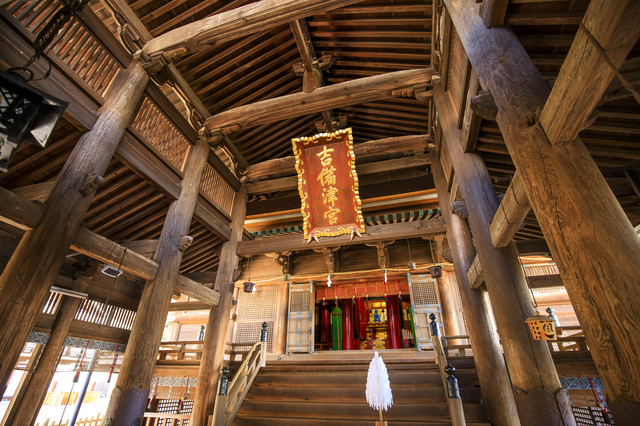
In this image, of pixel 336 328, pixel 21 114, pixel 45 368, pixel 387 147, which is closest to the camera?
pixel 21 114

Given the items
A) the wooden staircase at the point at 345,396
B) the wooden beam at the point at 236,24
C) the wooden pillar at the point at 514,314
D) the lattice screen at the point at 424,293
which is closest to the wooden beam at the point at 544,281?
the lattice screen at the point at 424,293

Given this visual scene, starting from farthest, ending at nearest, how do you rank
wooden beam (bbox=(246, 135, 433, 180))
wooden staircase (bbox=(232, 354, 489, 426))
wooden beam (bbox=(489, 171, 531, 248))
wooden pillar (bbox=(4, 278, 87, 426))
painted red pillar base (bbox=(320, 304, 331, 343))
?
painted red pillar base (bbox=(320, 304, 331, 343)) → wooden beam (bbox=(246, 135, 433, 180)) → wooden pillar (bbox=(4, 278, 87, 426)) → wooden staircase (bbox=(232, 354, 489, 426)) → wooden beam (bbox=(489, 171, 531, 248))

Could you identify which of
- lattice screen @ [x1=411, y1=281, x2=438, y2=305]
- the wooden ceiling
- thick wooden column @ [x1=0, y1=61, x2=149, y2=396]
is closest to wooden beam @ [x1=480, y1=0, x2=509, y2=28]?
the wooden ceiling

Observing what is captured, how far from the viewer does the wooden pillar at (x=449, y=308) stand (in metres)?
8.19

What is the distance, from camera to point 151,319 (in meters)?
4.46

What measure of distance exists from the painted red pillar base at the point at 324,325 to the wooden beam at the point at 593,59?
1094 cm

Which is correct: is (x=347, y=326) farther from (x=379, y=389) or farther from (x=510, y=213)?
(x=510, y=213)

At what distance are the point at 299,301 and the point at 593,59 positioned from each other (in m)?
8.98

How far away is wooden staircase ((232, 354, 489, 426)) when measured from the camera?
452 centimetres

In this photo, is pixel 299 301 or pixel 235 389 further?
pixel 299 301

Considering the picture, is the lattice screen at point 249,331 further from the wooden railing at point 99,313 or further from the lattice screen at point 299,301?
Result: the wooden railing at point 99,313

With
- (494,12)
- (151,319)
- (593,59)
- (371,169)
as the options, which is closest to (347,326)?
(371,169)

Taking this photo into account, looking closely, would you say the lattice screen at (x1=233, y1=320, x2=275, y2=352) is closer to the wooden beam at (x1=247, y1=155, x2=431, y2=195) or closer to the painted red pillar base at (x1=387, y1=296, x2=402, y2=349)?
the wooden beam at (x1=247, y1=155, x2=431, y2=195)

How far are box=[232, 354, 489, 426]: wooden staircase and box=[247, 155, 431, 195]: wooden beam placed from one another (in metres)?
4.33
